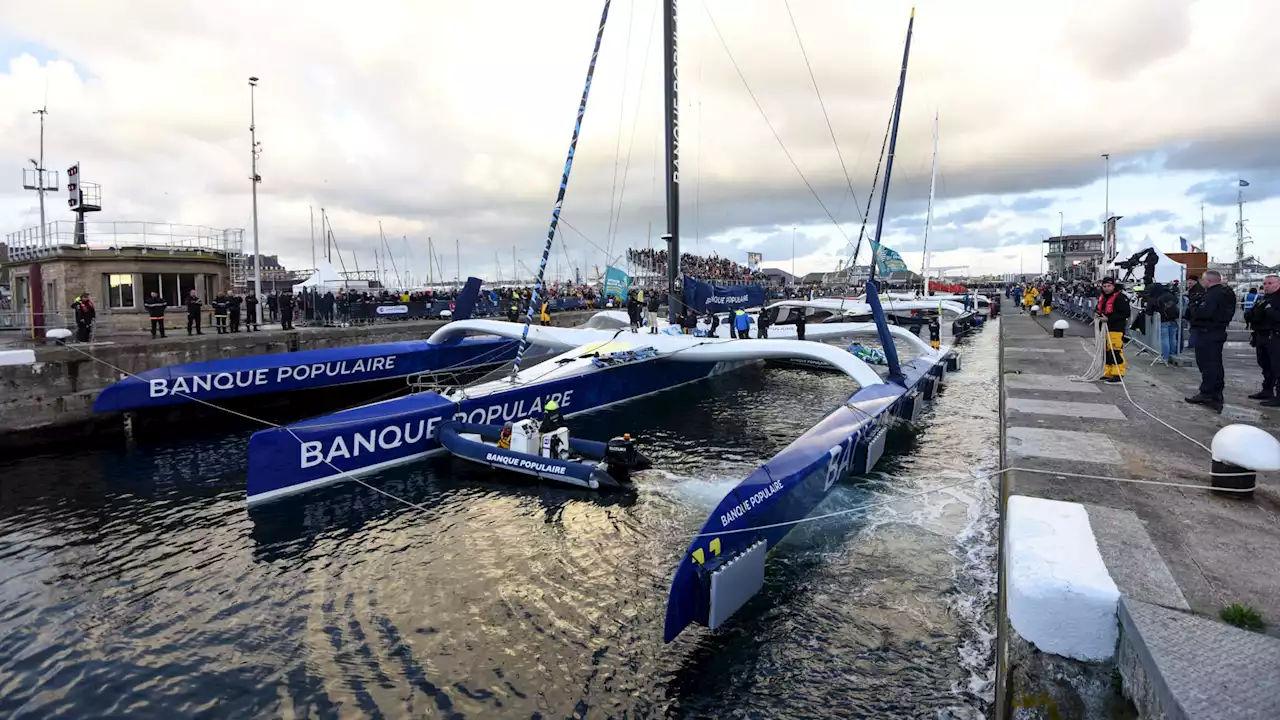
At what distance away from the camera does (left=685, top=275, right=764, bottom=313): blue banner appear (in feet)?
45.3

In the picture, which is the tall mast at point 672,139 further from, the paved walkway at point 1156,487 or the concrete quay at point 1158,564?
the concrete quay at point 1158,564

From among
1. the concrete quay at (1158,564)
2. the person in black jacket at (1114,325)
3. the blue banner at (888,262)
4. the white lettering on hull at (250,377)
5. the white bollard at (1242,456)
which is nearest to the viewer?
the concrete quay at (1158,564)

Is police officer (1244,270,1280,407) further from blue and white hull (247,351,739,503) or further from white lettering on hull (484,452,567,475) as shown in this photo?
blue and white hull (247,351,739,503)

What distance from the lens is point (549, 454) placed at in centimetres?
731

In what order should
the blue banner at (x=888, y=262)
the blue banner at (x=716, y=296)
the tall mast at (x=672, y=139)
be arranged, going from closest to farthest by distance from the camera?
the tall mast at (x=672, y=139), the blue banner at (x=716, y=296), the blue banner at (x=888, y=262)

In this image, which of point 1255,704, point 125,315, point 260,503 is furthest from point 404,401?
point 125,315

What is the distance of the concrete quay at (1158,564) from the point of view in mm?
2160

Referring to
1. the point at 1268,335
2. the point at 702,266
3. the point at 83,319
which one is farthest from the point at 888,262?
the point at 702,266

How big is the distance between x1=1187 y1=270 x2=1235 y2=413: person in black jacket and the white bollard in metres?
2.85

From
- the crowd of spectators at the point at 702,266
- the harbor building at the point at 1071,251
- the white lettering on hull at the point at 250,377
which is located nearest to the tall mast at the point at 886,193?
the white lettering on hull at the point at 250,377

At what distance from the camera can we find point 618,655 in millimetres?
4078

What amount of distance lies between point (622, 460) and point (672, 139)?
301 inches

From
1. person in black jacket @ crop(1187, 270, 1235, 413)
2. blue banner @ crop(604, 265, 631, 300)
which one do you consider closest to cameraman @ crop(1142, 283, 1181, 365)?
person in black jacket @ crop(1187, 270, 1235, 413)

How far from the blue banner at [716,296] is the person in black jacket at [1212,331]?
813cm
